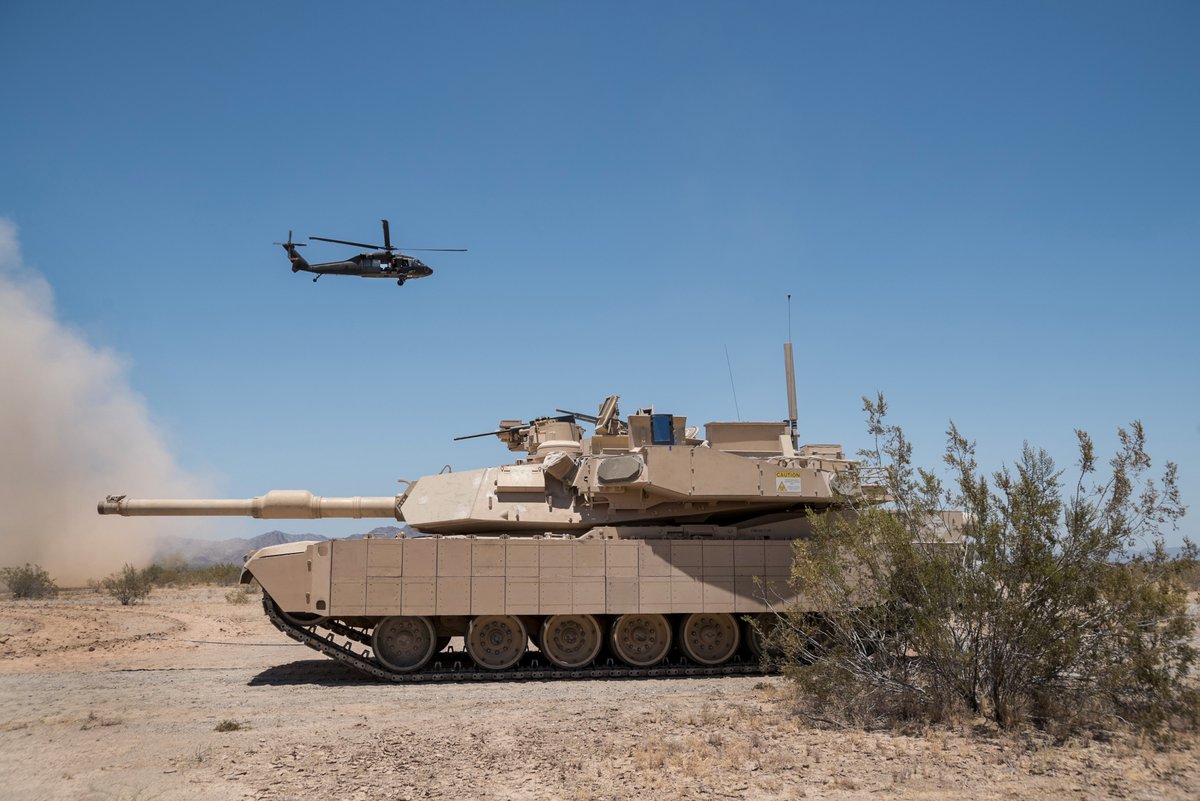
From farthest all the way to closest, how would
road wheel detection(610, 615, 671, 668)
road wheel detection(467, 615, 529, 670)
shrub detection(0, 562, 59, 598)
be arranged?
shrub detection(0, 562, 59, 598)
road wheel detection(610, 615, 671, 668)
road wheel detection(467, 615, 529, 670)

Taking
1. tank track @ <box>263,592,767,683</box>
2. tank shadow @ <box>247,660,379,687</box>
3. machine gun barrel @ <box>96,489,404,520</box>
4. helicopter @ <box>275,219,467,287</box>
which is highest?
helicopter @ <box>275,219,467,287</box>

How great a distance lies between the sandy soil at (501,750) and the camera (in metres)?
7.62

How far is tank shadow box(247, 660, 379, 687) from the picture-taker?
49.2 ft

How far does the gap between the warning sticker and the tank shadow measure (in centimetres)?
763

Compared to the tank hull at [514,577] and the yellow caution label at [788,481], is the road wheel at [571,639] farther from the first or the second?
the yellow caution label at [788,481]

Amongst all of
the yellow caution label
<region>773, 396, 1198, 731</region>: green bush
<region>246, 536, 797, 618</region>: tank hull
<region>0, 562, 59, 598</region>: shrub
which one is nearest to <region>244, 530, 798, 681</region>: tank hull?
<region>246, 536, 797, 618</region>: tank hull

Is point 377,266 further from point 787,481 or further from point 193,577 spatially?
point 193,577

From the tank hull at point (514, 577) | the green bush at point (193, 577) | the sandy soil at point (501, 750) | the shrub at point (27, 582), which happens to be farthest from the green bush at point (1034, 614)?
the green bush at point (193, 577)

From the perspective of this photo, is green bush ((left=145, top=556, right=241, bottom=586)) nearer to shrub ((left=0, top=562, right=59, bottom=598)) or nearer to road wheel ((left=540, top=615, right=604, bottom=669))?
shrub ((left=0, top=562, right=59, bottom=598))

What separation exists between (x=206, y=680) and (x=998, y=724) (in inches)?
473

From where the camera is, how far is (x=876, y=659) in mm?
11133

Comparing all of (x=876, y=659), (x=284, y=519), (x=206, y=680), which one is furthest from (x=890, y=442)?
(x=284, y=519)

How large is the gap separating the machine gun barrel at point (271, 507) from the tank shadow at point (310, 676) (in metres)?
2.95

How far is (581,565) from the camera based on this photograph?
15.8m
